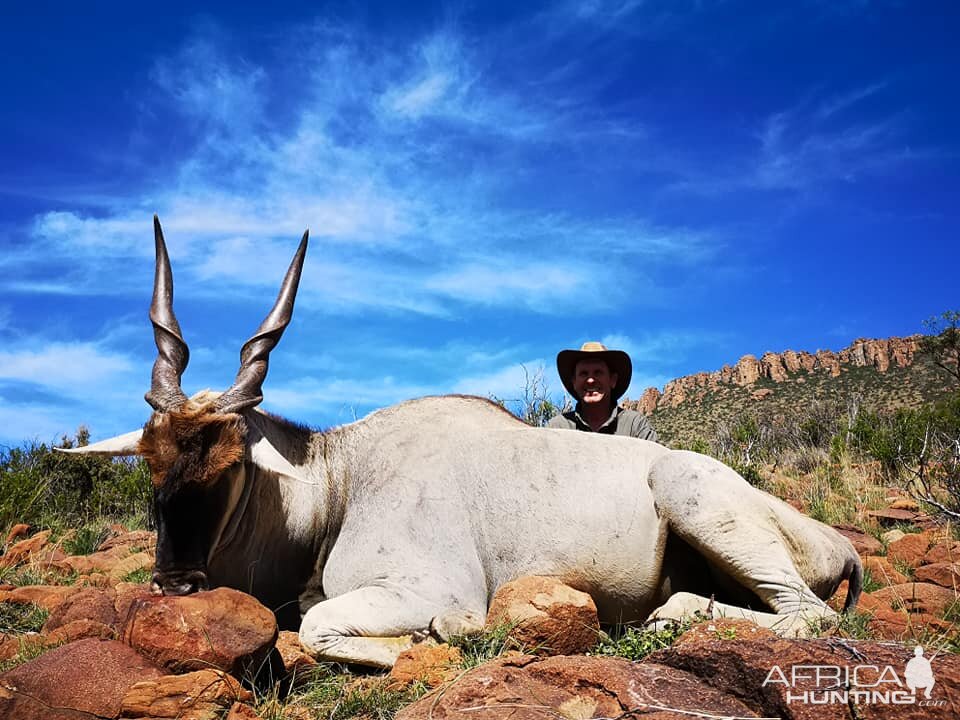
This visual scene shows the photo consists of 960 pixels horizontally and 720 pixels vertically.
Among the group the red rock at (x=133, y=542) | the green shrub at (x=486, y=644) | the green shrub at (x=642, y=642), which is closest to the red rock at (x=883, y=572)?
the green shrub at (x=642, y=642)

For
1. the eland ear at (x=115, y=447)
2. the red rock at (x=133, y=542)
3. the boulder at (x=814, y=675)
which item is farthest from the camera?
the red rock at (x=133, y=542)

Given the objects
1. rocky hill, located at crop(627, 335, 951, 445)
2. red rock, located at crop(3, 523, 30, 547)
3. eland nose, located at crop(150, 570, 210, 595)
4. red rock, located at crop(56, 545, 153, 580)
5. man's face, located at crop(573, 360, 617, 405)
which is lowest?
eland nose, located at crop(150, 570, 210, 595)

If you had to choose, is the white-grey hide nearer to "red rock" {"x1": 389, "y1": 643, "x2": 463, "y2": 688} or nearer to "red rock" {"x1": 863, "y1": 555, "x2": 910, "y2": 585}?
"red rock" {"x1": 389, "y1": 643, "x2": 463, "y2": 688}

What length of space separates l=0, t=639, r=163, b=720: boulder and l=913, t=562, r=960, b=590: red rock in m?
5.85

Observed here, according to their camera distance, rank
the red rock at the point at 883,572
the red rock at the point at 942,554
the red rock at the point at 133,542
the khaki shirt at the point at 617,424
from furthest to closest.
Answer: the red rock at the point at 133,542 → the khaki shirt at the point at 617,424 → the red rock at the point at 942,554 → the red rock at the point at 883,572

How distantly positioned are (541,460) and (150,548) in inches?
214

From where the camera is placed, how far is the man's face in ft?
28.9

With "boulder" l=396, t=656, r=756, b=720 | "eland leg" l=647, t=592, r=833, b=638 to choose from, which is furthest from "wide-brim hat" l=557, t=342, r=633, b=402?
"boulder" l=396, t=656, r=756, b=720

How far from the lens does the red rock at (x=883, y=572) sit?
22.2ft

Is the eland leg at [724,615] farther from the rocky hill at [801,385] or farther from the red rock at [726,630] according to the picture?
the rocky hill at [801,385]

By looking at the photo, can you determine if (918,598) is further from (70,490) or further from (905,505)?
(70,490)

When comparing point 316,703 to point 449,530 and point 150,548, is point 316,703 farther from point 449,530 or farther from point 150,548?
point 150,548

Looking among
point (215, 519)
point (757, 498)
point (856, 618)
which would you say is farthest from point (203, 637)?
point (856, 618)

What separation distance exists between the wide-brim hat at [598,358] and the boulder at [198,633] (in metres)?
5.40
